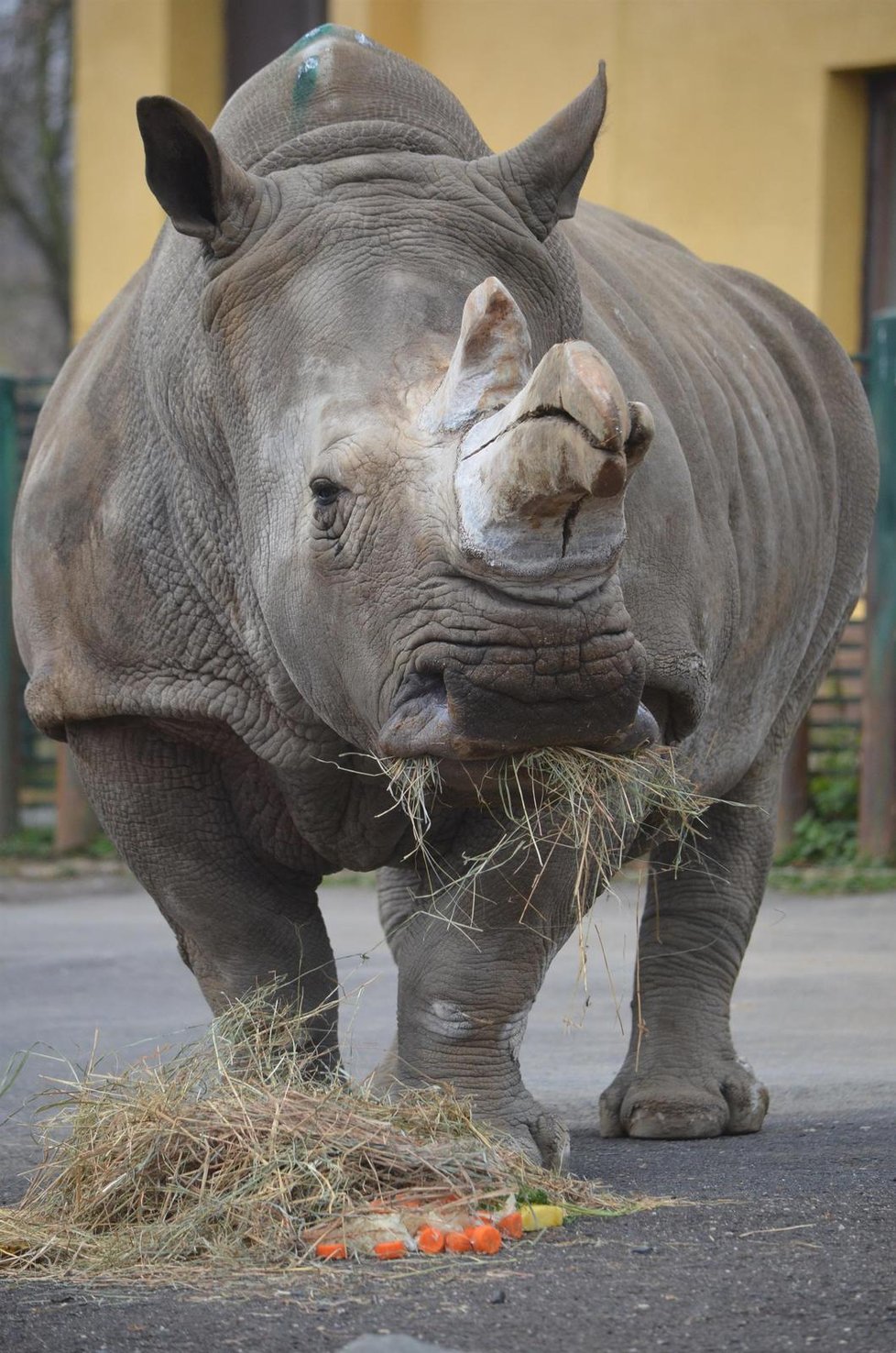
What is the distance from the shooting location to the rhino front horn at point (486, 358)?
12.2 feet

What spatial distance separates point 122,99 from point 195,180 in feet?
28.6

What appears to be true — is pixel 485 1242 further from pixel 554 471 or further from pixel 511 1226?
pixel 554 471

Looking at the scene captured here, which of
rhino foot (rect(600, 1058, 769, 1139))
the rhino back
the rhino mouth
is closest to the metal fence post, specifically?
the rhino back

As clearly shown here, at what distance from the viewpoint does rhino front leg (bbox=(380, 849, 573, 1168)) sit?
441 centimetres

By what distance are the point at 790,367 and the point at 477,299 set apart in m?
2.96

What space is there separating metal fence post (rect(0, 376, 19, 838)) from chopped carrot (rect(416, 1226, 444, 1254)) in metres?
7.83

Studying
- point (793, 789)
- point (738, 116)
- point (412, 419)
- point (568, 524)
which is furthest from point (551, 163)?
point (738, 116)

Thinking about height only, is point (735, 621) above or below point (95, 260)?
below

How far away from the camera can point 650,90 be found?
1137 centimetres

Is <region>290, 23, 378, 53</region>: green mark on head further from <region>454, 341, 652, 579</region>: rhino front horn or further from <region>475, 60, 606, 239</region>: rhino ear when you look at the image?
<region>454, 341, 652, 579</region>: rhino front horn

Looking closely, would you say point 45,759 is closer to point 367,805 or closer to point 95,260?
point 95,260

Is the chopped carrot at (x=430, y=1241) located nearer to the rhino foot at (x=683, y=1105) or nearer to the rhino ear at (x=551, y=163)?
the rhino foot at (x=683, y=1105)

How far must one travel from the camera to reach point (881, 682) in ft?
33.6

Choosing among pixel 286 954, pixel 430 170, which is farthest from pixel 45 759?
pixel 430 170
